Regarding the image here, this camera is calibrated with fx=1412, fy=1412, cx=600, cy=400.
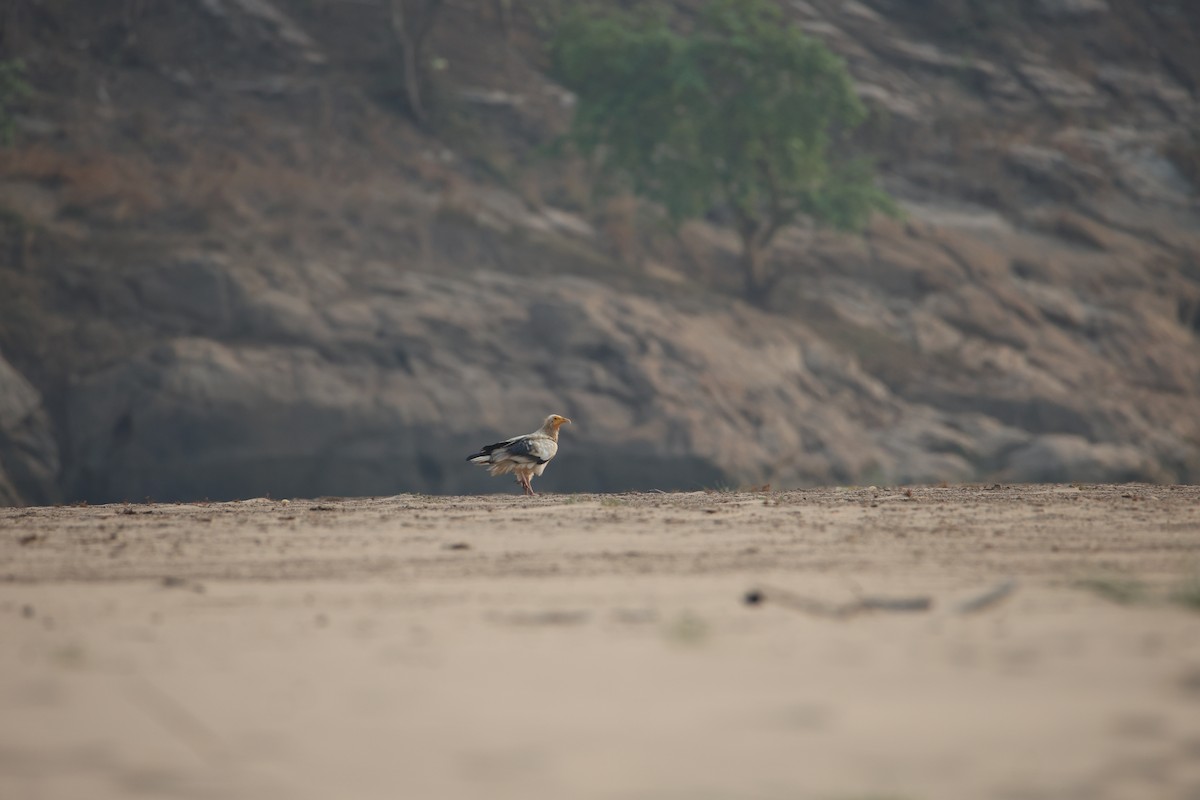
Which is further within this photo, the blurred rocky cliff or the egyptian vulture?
the blurred rocky cliff

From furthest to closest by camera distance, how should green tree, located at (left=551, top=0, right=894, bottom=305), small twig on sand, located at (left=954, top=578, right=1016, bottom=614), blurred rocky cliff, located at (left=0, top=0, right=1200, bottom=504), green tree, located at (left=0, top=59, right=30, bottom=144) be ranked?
green tree, located at (left=551, top=0, right=894, bottom=305)
green tree, located at (left=0, top=59, right=30, bottom=144)
blurred rocky cliff, located at (left=0, top=0, right=1200, bottom=504)
small twig on sand, located at (left=954, top=578, right=1016, bottom=614)

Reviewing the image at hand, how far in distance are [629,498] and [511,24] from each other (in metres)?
37.2

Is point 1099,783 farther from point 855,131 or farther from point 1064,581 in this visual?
point 855,131

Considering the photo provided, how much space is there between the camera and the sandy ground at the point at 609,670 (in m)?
4.43

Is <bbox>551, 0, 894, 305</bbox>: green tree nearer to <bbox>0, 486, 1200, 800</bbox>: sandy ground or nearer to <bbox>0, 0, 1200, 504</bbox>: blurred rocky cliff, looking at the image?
<bbox>0, 0, 1200, 504</bbox>: blurred rocky cliff

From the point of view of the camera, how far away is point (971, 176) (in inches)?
1828

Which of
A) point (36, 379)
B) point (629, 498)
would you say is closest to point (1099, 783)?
point (629, 498)

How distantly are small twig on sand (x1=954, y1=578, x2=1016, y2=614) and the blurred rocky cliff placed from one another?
23291 mm

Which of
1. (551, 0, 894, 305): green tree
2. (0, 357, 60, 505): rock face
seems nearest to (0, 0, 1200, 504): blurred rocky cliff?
(0, 357, 60, 505): rock face

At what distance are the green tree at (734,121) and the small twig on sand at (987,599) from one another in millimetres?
30766

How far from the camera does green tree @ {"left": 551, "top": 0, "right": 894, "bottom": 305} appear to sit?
1457 inches

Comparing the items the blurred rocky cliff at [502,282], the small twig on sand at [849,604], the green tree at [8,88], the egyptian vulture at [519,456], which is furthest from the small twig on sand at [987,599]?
the green tree at [8,88]

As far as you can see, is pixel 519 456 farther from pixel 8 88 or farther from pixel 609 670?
pixel 8 88

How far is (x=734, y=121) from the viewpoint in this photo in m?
37.0
